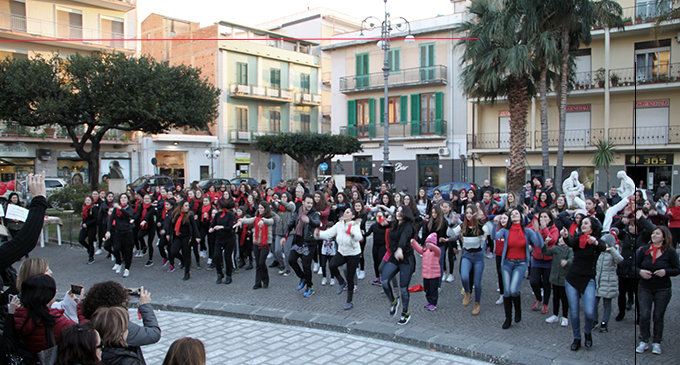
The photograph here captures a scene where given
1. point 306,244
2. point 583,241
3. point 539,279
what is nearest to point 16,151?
point 306,244

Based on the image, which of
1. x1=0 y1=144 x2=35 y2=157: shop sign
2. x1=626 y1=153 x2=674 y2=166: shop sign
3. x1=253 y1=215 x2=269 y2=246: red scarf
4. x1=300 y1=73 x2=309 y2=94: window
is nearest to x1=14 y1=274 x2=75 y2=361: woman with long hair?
x1=253 y1=215 x2=269 y2=246: red scarf

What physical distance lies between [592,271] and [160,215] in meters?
8.89

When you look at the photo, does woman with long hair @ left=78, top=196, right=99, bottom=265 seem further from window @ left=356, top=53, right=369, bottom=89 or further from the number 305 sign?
the number 305 sign

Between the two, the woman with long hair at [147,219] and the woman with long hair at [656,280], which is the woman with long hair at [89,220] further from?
the woman with long hair at [656,280]

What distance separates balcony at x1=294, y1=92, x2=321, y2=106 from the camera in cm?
4391

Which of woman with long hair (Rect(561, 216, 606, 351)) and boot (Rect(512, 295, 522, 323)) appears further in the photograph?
boot (Rect(512, 295, 522, 323))

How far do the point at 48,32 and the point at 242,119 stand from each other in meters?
15.2

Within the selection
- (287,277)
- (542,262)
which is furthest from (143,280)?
(542,262)

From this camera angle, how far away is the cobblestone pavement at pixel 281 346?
217 inches

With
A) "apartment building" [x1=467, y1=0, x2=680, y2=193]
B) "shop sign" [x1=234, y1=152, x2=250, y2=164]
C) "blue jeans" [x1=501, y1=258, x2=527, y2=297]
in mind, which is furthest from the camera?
"shop sign" [x1=234, y1=152, x2=250, y2=164]

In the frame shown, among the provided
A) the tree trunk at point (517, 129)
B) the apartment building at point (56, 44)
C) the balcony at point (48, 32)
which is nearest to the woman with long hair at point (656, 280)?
the tree trunk at point (517, 129)

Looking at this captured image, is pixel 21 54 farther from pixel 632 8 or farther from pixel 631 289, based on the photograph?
pixel 632 8

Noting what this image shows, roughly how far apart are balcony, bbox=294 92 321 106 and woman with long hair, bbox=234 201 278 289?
1411 inches

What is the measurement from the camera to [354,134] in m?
34.5
